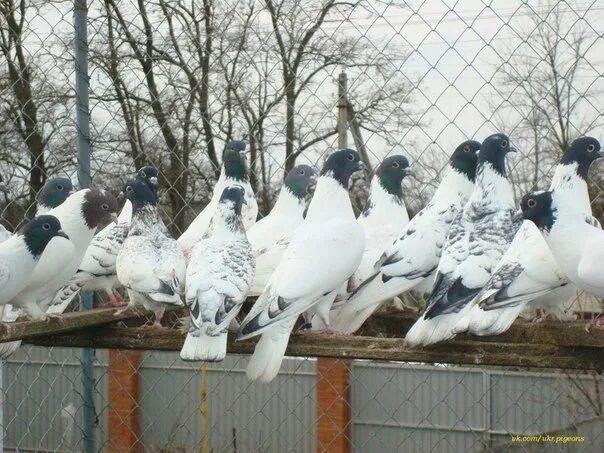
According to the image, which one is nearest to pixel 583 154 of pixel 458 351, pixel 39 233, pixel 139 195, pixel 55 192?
pixel 458 351

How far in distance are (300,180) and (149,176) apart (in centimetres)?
74

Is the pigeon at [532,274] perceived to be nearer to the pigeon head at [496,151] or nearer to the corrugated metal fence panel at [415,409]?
the pigeon head at [496,151]

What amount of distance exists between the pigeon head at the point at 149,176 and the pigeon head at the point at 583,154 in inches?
75.3

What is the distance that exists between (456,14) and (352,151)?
862 mm

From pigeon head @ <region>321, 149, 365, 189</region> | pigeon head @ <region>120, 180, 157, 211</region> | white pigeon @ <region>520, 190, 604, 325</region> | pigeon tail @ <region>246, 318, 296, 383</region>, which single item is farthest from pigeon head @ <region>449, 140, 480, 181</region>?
pigeon head @ <region>120, 180, 157, 211</region>

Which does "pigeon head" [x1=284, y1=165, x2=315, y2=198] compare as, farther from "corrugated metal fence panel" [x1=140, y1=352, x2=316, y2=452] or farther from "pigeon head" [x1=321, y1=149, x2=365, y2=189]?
"corrugated metal fence panel" [x1=140, y1=352, x2=316, y2=452]

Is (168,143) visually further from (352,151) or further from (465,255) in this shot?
(465,255)

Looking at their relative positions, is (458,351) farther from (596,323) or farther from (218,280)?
(218,280)

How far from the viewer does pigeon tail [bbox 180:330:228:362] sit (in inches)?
115

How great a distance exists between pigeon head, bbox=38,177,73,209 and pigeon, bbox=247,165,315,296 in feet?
3.30

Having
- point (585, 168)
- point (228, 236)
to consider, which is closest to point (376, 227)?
point (228, 236)

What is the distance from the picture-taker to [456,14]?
13.2ft

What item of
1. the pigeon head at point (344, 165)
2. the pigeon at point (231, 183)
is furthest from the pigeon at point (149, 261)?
the pigeon head at point (344, 165)

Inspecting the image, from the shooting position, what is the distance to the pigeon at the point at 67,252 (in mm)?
3566
